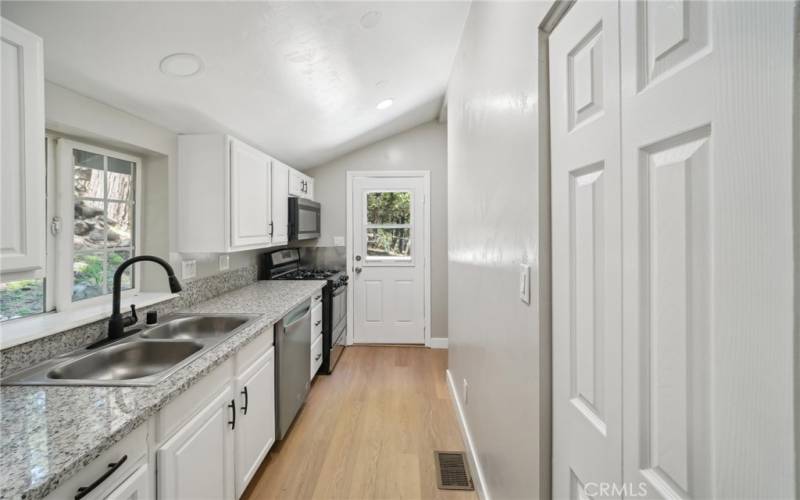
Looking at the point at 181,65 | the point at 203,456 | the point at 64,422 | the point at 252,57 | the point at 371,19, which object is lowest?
the point at 203,456

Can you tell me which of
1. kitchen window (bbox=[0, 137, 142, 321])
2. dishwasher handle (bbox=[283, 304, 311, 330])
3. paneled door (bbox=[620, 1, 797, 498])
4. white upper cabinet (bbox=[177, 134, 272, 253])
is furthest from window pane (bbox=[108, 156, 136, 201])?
paneled door (bbox=[620, 1, 797, 498])

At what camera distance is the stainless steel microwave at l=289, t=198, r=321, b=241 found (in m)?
3.25

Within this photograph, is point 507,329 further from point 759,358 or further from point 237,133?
point 237,133

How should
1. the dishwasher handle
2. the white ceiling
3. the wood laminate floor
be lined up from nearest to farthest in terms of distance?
the white ceiling < the wood laminate floor < the dishwasher handle

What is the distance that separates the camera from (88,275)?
69.7 inches

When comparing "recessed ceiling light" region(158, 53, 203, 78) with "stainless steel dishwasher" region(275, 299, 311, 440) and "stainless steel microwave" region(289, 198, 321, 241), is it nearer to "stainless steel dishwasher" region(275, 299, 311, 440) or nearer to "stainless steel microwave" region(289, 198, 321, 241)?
"stainless steel dishwasher" region(275, 299, 311, 440)

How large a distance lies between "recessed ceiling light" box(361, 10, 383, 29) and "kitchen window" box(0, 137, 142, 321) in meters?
1.52

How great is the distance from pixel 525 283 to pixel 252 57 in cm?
169

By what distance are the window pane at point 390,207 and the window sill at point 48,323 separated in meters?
2.65

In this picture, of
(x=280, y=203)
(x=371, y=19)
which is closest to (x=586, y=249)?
(x=371, y=19)

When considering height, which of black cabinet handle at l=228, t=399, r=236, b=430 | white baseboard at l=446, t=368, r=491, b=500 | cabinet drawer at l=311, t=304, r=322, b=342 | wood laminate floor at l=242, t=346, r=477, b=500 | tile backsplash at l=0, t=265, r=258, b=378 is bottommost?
wood laminate floor at l=242, t=346, r=477, b=500

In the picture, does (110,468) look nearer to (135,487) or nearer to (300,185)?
(135,487)

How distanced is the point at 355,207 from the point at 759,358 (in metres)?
3.93

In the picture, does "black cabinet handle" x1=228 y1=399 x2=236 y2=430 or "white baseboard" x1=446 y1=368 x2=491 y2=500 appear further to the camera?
"white baseboard" x1=446 y1=368 x2=491 y2=500
